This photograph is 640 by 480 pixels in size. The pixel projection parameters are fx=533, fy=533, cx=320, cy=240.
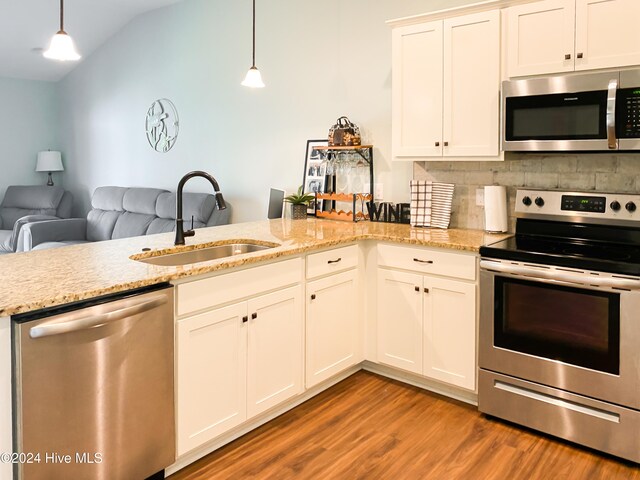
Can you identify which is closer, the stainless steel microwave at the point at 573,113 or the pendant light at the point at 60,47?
the pendant light at the point at 60,47

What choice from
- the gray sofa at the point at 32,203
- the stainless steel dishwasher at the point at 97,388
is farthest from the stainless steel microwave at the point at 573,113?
the gray sofa at the point at 32,203

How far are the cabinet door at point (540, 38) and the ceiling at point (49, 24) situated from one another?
141 inches

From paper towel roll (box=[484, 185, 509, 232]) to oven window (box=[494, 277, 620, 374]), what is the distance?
0.54 meters

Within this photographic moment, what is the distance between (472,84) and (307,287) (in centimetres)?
143

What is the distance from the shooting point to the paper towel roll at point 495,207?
3.04 meters

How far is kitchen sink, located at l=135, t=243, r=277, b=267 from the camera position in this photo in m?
2.60

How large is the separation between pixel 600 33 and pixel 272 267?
1891 mm

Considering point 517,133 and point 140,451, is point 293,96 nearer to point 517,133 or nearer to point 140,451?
point 517,133

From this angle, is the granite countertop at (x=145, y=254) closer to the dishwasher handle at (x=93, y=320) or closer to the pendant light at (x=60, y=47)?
the dishwasher handle at (x=93, y=320)

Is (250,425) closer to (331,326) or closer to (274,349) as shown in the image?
(274,349)

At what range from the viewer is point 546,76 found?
8.80 ft

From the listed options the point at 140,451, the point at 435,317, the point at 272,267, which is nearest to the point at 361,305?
the point at 435,317

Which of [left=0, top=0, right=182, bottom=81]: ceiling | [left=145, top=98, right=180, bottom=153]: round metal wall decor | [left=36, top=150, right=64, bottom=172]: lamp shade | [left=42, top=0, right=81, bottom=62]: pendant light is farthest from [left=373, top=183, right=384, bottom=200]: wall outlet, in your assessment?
[left=36, top=150, right=64, bottom=172]: lamp shade

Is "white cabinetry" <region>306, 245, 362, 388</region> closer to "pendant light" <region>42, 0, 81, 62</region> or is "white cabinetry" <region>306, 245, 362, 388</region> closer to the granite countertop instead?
the granite countertop
